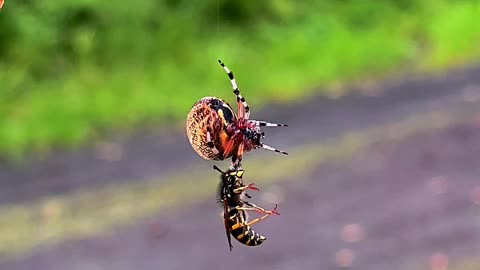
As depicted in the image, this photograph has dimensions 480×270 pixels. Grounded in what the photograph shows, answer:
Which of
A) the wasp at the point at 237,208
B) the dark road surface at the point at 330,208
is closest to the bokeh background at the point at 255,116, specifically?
the dark road surface at the point at 330,208

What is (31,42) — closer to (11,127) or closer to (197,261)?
(11,127)

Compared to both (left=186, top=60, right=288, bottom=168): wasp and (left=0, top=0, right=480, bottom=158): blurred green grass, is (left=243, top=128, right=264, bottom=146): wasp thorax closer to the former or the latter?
(left=186, top=60, right=288, bottom=168): wasp

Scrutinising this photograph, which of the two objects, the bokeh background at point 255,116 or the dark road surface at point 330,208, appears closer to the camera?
the dark road surface at point 330,208

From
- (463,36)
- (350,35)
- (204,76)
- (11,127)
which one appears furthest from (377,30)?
(11,127)

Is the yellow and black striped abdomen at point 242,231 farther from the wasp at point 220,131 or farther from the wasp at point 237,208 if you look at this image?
the wasp at point 220,131

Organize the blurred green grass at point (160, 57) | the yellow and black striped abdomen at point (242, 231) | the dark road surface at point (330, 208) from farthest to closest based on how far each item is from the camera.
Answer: the blurred green grass at point (160, 57), the dark road surface at point (330, 208), the yellow and black striped abdomen at point (242, 231)

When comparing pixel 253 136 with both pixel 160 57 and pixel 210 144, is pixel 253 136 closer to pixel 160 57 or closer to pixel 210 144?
pixel 210 144

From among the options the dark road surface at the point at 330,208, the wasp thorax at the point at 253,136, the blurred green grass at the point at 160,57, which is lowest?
the wasp thorax at the point at 253,136

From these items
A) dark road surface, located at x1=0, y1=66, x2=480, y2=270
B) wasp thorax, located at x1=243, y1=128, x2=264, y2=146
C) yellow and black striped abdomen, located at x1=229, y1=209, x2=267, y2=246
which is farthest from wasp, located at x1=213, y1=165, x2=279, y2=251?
dark road surface, located at x1=0, y1=66, x2=480, y2=270
